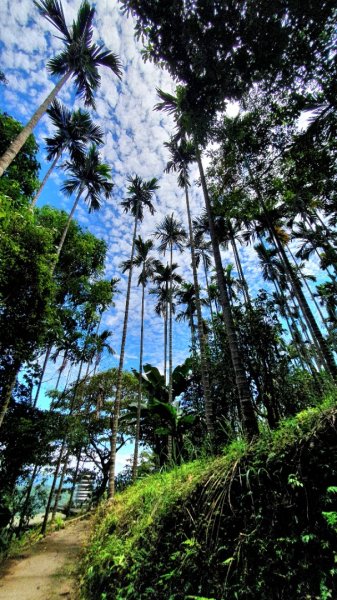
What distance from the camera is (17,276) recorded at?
263 inches

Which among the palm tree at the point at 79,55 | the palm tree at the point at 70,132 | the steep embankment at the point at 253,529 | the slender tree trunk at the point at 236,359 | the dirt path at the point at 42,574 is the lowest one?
the dirt path at the point at 42,574

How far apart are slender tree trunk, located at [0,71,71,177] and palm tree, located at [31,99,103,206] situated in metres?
4.39

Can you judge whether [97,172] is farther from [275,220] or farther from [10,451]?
[10,451]

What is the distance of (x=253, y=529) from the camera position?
2221 millimetres

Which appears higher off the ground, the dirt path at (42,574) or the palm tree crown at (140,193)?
the palm tree crown at (140,193)

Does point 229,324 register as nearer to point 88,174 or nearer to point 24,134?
point 24,134

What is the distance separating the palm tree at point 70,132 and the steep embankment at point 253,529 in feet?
44.2

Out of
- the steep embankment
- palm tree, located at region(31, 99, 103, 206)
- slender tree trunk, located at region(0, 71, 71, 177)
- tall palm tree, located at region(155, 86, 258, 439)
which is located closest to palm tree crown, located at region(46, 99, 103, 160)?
palm tree, located at region(31, 99, 103, 206)

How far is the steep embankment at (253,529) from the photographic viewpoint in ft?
6.10

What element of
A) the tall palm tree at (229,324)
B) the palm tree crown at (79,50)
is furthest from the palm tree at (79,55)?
the tall palm tree at (229,324)

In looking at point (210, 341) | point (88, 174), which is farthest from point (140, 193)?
point (210, 341)

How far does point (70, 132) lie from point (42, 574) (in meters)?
16.0

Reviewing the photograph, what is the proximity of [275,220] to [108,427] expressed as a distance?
17.3 meters

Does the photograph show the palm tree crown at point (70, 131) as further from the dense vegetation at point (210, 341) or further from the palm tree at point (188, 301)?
the palm tree at point (188, 301)
